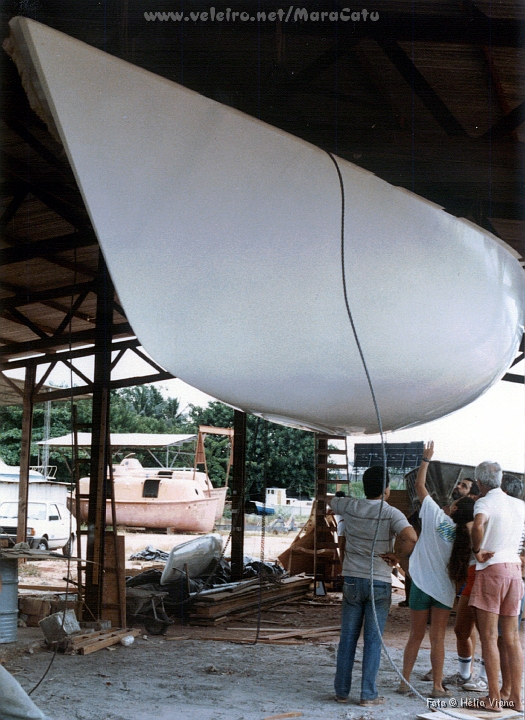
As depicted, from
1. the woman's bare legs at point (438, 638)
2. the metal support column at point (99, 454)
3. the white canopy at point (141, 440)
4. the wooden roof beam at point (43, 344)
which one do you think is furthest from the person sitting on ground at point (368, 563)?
the white canopy at point (141, 440)

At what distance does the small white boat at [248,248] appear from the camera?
1756 millimetres

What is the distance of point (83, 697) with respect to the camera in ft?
11.1

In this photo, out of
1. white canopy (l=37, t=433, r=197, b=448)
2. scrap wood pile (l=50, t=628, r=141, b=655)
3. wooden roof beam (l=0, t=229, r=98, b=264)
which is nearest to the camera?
scrap wood pile (l=50, t=628, r=141, b=655)

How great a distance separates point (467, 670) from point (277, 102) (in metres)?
3.03

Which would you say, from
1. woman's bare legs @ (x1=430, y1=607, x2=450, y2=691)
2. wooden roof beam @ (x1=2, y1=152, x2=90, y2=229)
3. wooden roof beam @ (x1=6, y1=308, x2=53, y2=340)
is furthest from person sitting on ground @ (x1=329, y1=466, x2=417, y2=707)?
wooden roof beam @ (x1=6, y1=308, x2=53, y2=340)

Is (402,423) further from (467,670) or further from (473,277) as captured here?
(467,670)

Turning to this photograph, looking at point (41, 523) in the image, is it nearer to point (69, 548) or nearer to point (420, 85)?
point (69, 548)

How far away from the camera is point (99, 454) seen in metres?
5.49

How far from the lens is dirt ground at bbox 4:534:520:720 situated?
3152 millimetres

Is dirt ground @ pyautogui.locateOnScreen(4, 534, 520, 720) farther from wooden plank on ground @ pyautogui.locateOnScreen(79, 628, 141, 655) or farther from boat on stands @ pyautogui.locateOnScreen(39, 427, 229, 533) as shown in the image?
boat on stands @ pyautogui.locateOnScreen(39, 427, 229, 533)

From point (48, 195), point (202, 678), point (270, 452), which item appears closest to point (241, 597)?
point (202, 678)

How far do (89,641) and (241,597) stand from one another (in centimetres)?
193

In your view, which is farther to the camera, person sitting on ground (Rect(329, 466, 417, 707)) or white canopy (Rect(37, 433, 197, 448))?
white canopy (Rect(37, 433, 197, 448))

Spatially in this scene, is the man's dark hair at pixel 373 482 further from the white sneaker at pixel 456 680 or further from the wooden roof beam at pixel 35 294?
the wooden roof beam at pixel 35 294
